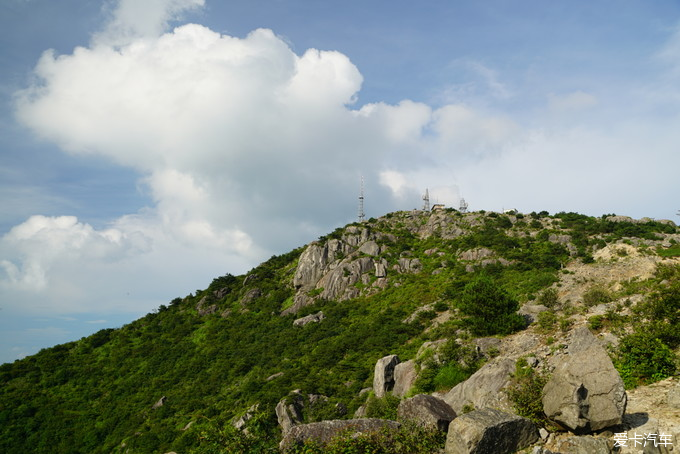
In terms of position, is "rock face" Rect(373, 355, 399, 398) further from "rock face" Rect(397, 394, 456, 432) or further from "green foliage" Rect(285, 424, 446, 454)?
"green foliage" Rect(285, 424, 446, 454)

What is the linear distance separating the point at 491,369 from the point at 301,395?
74.0 ft

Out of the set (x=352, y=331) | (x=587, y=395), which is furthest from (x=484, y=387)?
(x=352, y=331)

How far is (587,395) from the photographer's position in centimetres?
1342

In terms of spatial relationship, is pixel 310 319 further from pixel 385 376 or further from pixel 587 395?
pixel 587 395

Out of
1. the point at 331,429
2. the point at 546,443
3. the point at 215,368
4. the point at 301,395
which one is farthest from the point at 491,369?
the point at 215,368

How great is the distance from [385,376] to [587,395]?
715 inches

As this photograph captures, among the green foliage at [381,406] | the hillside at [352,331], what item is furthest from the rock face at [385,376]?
the green foliage at [381,406]

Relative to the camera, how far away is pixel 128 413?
2051 inches

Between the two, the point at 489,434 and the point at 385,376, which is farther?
the point at 385,376

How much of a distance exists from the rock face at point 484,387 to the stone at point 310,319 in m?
43.5

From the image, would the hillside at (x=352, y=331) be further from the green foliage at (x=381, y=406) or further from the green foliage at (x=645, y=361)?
the green foliage at (x=381, y=406)

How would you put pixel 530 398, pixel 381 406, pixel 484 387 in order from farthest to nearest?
pixel 381 406 < pixel 484 387 < pixel 530 398

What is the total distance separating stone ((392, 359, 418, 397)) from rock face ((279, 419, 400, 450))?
39.9 ft

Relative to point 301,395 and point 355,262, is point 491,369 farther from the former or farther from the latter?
point 355,262
